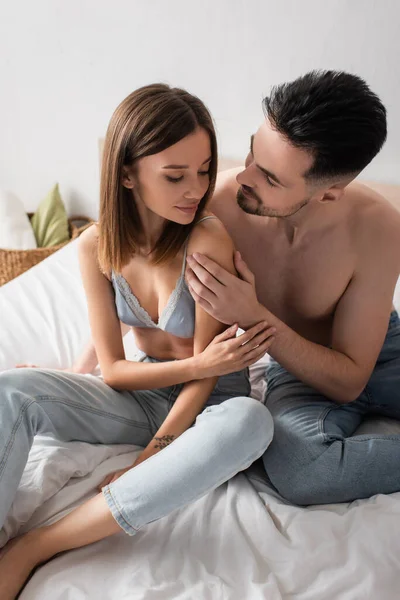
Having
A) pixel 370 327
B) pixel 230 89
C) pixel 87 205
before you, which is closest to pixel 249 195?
pixel 370 327

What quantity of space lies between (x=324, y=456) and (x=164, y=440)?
307mm

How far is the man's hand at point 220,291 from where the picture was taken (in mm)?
1308

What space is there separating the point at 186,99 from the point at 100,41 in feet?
4.21

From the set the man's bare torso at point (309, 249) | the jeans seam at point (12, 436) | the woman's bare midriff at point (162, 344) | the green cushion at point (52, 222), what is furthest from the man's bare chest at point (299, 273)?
the green cushion at point (52, 222)

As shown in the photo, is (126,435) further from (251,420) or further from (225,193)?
(225,193)

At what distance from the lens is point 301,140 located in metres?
1.29

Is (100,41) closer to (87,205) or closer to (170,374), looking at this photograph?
(87,205)

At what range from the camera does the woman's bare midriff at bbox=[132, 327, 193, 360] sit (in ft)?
4.78

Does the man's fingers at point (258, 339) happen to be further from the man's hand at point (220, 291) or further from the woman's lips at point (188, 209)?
the woman's lips at point (188, 209)

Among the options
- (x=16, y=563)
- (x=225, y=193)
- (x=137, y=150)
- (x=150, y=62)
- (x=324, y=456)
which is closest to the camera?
(x=16, y=563)

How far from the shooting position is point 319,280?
149 centimetres

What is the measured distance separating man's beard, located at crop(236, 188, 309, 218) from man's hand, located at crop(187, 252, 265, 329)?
15cm

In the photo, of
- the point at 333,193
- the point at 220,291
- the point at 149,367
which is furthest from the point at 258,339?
the point at 333,193

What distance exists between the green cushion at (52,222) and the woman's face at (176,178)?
1343 millimetres
